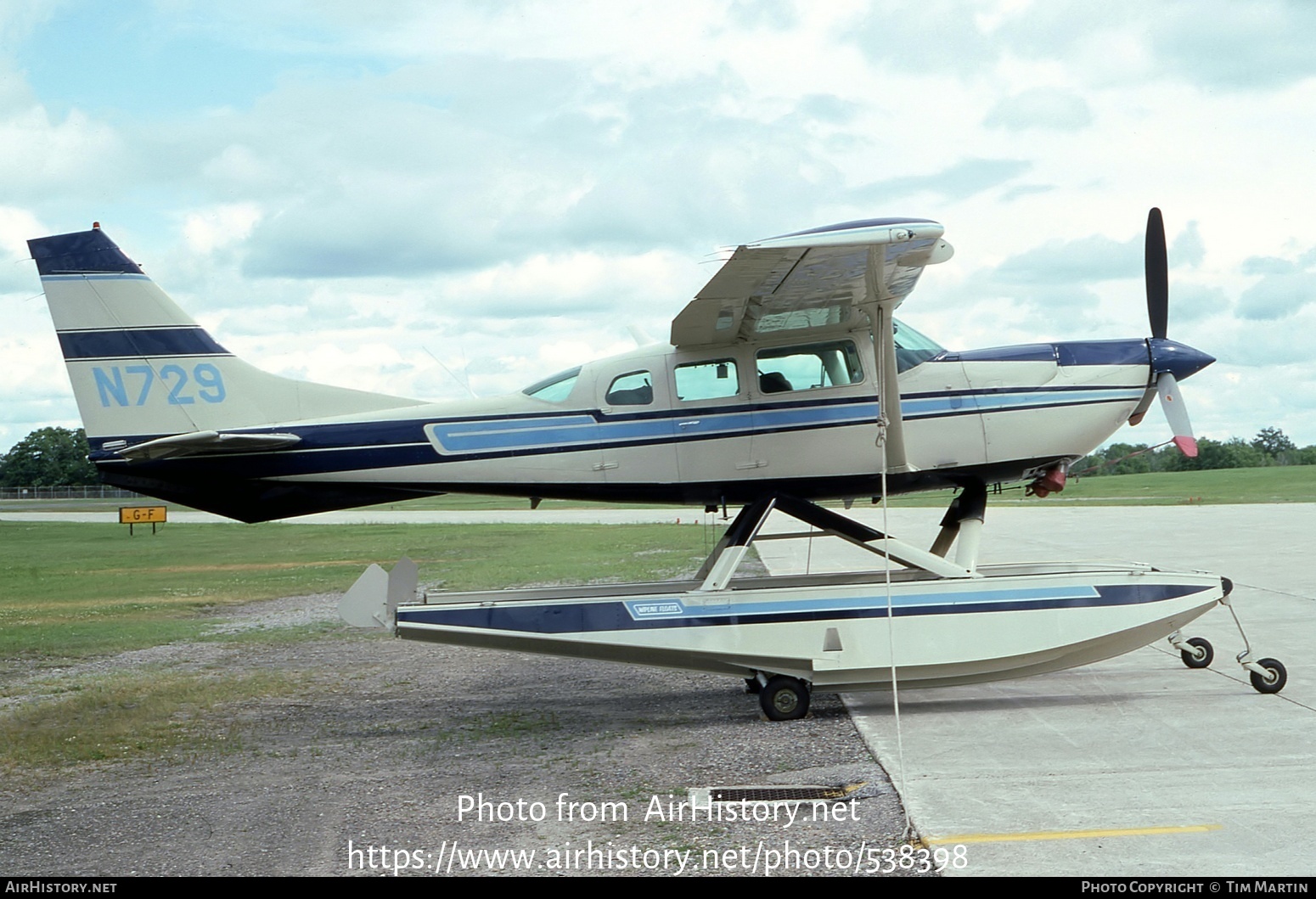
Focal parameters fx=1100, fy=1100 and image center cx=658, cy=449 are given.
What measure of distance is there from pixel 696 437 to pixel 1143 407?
3.87 metres

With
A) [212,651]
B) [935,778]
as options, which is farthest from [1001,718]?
[212,651]

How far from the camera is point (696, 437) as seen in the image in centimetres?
920

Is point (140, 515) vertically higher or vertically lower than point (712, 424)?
lower

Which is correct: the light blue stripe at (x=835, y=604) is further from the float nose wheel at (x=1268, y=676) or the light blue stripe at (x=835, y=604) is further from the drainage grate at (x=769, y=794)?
the drainage grate at (x=769, y=794)

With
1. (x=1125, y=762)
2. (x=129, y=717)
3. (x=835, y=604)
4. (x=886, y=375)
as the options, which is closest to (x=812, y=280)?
(x=886, y=375)

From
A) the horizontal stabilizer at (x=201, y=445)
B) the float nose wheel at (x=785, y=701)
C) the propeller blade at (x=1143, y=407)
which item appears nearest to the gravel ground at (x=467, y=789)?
the float nose wheel at (x=785, y=701)

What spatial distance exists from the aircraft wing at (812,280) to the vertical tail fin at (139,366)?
10.2ft

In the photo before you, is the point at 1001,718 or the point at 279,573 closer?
the point at 1001,718

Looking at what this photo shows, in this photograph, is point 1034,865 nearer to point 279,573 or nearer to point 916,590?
point 916,590

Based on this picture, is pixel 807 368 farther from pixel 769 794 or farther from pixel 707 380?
pixel 769 794

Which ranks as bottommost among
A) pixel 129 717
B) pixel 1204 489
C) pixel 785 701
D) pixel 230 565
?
pixel 1204 489

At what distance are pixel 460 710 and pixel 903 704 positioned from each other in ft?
12.2

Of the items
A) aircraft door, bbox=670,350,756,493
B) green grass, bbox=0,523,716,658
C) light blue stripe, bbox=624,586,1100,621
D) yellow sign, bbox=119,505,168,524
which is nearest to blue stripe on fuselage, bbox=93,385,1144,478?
aircraft door, bbox=670,350,756,493

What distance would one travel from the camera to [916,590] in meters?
8.54
